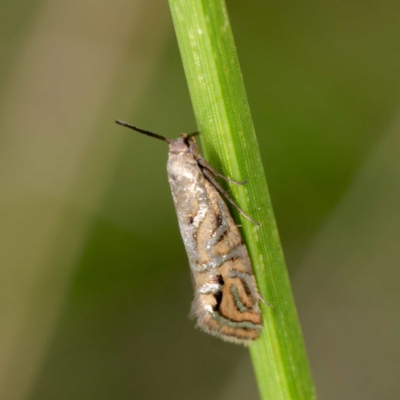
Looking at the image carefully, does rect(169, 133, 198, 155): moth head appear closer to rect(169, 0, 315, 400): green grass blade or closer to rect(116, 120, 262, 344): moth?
rect(116, 120, 262, 344): moth

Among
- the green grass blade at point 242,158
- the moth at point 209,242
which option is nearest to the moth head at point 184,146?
the moth at point 209,242

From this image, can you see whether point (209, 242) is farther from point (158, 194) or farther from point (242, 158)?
point (158, 194)

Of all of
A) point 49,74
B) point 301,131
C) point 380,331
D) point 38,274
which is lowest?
point 38,274

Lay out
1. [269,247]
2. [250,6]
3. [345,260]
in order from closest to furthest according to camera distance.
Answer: [269,247], [250,6], [345,260]

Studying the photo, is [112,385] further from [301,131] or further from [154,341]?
[301,131]

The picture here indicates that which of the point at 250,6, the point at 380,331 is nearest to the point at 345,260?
the point at 380,331

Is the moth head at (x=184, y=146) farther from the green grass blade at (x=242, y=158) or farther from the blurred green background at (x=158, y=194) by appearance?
the blurred green background at (x=158, y=194)
